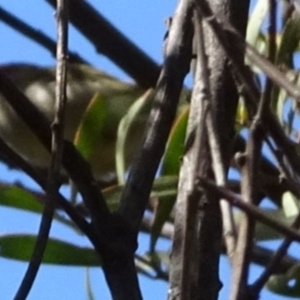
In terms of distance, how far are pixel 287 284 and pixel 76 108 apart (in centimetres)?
36

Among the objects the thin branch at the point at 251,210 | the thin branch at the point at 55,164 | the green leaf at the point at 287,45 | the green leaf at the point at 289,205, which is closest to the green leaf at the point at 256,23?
the green leaf at the point at 287,45

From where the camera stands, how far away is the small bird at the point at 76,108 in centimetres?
122

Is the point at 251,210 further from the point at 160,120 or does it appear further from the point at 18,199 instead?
the point at 18,199

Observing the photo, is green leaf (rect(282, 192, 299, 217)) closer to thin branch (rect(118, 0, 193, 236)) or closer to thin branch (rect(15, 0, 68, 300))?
thin branch (rect(118, 0, 193, 236))

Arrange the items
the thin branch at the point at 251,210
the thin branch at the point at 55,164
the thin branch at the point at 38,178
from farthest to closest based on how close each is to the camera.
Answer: the thin branch at the point at 38,178 < the thin branch at the point at 55,164 < the thin branch at the point at 251,210

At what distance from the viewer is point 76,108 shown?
1.27 m

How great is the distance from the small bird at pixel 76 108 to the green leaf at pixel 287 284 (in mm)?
248

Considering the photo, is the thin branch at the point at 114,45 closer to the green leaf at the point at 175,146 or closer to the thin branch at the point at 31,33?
the thin branch at the point at 31,33

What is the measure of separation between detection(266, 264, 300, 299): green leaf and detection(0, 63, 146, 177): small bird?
0.82ft

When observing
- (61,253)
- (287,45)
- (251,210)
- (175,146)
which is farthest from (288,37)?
(251,210)

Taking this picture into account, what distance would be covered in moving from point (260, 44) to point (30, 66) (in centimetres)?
33

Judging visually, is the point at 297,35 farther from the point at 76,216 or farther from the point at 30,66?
the point at 30,66

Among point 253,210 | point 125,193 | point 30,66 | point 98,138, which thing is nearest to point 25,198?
point 98,138

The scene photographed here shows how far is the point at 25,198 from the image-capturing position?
105 cm
